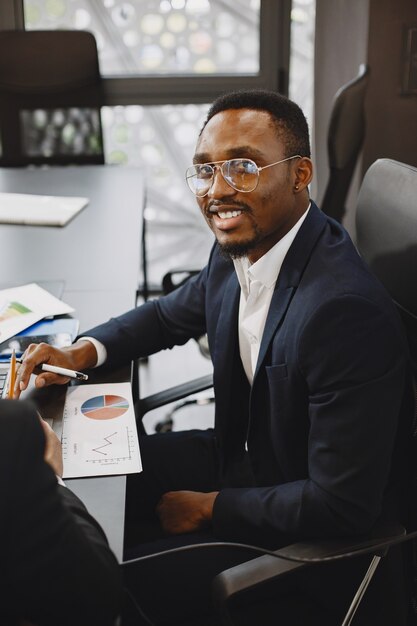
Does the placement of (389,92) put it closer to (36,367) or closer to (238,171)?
(238,171)

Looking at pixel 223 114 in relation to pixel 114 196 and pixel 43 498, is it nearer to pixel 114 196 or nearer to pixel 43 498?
pixel 43 498

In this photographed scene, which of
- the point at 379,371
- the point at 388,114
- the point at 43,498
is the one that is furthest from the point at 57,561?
the point at 388,114

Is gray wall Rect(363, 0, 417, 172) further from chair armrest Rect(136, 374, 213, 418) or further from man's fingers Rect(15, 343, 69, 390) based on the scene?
man's fingers Rect(15, 343, 69, 390)

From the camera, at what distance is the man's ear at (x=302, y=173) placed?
4.64 ft

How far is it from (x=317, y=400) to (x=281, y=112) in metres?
0.55

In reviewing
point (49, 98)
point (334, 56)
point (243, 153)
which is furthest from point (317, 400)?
point (334, 56)

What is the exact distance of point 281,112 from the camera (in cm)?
141

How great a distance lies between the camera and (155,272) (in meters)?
4.23

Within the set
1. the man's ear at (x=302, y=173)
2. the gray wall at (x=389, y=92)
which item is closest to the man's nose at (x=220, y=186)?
the man's ear at (x=302, y=173)

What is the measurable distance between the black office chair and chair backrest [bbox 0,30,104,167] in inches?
74.2

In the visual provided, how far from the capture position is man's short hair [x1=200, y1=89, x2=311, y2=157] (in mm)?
1407

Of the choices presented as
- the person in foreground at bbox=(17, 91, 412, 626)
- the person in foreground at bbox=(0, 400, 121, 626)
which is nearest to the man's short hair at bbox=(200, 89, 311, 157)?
the person in foreground at bbox=(17, 91, 412, 626)

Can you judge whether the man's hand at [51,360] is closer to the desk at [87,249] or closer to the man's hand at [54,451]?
the desk at [87,249]

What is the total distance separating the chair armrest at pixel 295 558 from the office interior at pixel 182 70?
201cm
